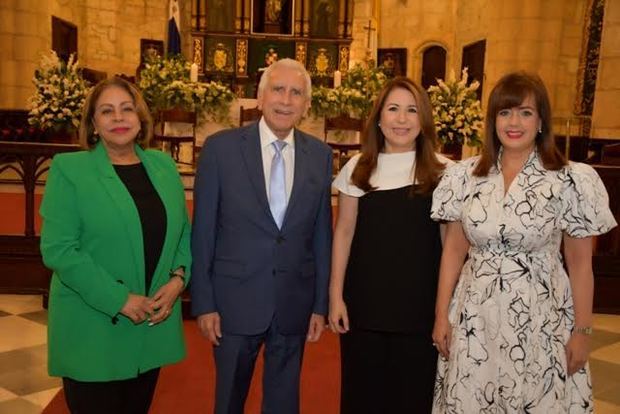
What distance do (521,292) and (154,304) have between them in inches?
54.1

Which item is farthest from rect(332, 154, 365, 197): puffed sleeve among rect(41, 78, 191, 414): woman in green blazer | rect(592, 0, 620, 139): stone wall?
rect(592, 0, 620, 139): stone wall

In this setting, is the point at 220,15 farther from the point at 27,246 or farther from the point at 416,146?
the point at 416,146

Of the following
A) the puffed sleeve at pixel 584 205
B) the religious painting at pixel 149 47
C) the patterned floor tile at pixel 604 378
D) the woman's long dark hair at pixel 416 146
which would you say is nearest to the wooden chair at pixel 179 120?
the patterned floor tile at pixel 604 378

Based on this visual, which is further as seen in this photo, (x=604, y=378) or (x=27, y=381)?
(x=604, y=378)

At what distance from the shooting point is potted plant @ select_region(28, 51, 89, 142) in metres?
7.05

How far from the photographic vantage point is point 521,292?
2307 mm

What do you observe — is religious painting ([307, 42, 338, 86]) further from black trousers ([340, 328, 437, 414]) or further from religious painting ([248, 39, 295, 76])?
black trousers ([340, 328, 437, 414])

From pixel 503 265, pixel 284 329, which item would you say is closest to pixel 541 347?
pixel 503 265

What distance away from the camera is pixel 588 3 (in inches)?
485

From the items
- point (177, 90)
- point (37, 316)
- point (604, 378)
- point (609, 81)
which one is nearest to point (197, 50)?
point (177, 90)

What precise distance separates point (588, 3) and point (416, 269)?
11.7 metres

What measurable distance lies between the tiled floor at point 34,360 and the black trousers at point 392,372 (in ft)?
5.60

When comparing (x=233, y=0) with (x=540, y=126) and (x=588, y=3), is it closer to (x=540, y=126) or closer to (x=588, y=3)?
(x=588, y=3)

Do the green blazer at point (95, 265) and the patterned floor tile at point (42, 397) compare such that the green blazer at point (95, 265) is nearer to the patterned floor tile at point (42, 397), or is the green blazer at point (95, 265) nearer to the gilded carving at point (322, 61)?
the patterned floor tile at point (42, 397)
